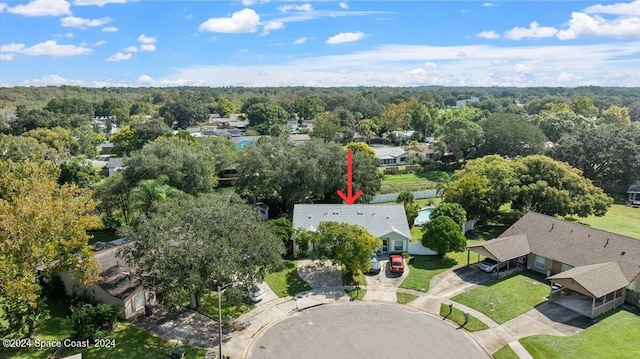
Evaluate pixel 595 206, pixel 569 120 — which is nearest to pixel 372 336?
pixel 595 206

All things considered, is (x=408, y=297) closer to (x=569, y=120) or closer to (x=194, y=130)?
(x=569, y=120)

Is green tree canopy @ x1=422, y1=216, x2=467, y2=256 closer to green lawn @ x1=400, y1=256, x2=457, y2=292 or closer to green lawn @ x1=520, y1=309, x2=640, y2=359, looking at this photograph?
green lawn @ x1=400, y1=256, x2=457, y2=292

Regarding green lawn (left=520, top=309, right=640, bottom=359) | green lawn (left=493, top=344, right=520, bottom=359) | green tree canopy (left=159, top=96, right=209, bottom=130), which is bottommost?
green lawn (left=493, top=344, right=520, bottom=359)

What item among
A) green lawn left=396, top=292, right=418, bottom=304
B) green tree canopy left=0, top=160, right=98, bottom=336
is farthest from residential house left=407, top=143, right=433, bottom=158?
green tree canopy left=0, top=160, right=98, bottom=336

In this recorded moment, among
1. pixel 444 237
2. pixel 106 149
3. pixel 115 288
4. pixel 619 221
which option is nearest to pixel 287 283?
pixel 115 288

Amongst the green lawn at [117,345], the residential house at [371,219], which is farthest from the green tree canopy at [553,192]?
the green lawn at [117,345]
